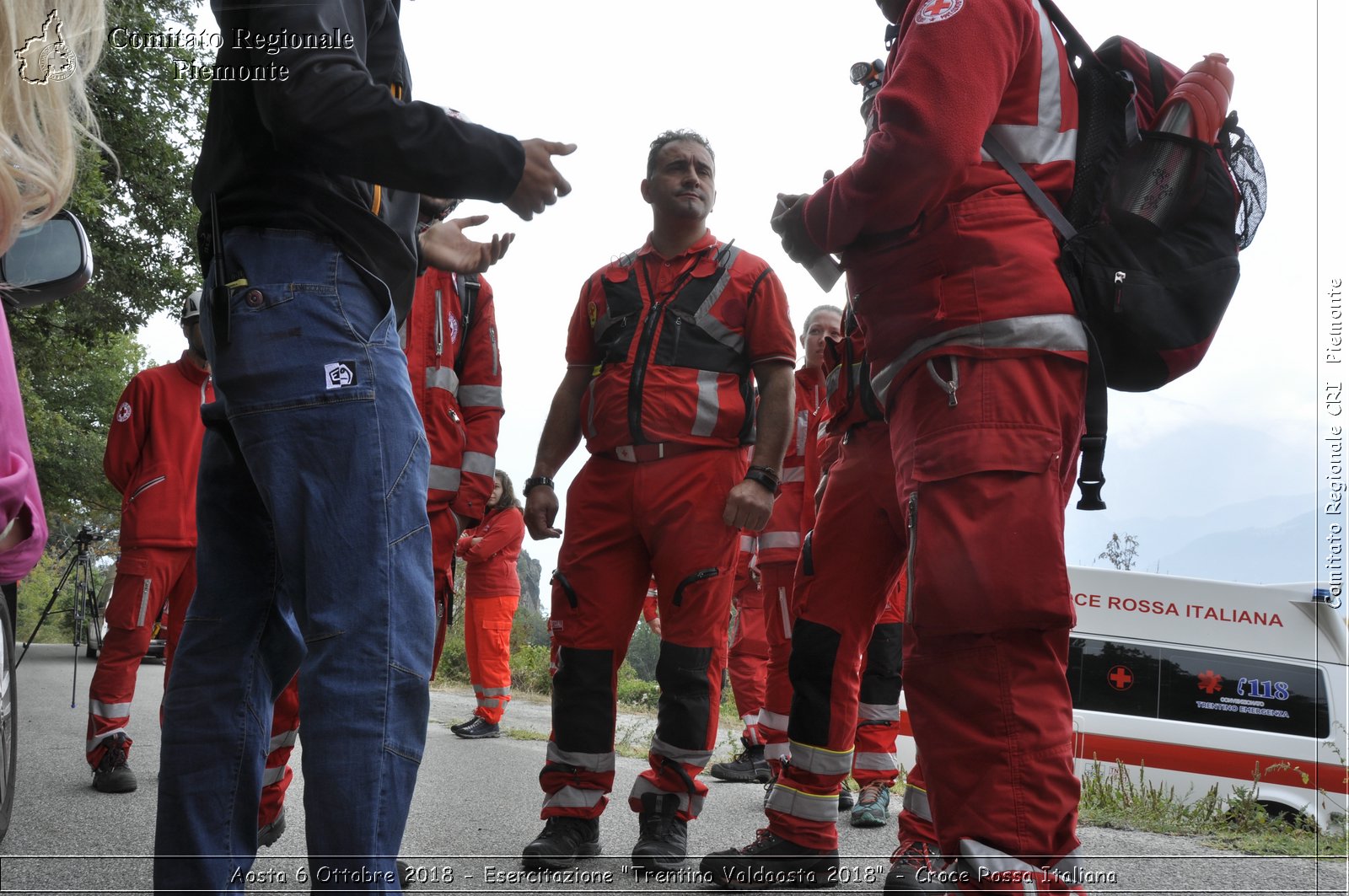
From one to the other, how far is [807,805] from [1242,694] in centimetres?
978

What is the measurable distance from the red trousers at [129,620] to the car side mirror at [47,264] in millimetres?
3434

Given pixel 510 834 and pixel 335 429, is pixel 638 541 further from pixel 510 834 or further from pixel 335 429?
pixel 335 429

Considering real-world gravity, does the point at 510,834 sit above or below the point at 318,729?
below

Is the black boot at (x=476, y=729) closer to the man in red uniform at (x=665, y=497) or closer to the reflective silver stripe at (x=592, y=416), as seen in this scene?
the man in red uniform at (x=665, y=497)

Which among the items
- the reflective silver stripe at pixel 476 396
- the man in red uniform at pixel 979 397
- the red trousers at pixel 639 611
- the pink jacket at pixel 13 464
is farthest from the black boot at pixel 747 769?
the pink jacket at pixel 13 464

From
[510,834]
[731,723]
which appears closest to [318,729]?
[510,834]

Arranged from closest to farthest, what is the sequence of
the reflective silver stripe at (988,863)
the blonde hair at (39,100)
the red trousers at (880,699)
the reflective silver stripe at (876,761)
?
the blonde hair at (39,100)
the reflective silver stripe at (988,863)
the reflective silver stripe at (876,761)
the red trousers at (880,699)

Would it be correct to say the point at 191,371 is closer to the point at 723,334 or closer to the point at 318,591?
the point at 723,334

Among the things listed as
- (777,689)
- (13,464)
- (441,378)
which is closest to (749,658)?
(777,689)

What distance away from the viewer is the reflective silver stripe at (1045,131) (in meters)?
2.43

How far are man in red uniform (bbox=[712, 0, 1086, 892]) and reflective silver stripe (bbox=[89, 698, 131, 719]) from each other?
13.6 feet

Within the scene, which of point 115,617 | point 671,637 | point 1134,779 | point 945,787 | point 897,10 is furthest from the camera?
point 1134,779

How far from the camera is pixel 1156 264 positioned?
7.49 feet

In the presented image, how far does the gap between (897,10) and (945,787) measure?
1950mm
